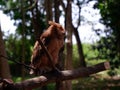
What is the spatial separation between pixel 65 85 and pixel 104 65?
4.95 metres

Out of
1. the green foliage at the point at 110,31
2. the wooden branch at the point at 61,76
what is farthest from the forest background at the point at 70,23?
the wooden branch at the point at 61,76

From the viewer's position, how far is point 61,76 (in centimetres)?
308

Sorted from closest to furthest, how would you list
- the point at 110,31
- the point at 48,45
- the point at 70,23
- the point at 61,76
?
the point at 61,76 → the point at 48,45 → the point at 70,23 → the point at 110,31

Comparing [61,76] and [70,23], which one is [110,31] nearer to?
[70,23]

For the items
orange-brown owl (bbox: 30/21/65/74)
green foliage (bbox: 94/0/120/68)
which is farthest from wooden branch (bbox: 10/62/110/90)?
green foliage (bbox: 94/0/120/68)

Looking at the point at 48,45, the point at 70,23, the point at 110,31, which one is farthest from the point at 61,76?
the point at 110,31

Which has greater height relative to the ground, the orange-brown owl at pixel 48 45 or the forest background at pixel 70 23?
the orange-brown owl at pixel 48 45

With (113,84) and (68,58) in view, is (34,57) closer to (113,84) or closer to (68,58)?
(68,58)

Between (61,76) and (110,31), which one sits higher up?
(61,76)

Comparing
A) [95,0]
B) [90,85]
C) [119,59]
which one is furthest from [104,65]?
[90,85]

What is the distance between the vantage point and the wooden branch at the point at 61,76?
9.53 ft

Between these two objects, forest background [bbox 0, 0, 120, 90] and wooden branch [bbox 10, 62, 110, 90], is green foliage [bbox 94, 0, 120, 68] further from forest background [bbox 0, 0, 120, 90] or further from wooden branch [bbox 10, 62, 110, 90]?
wooden branch [bbox 10, 62, 110, 90]

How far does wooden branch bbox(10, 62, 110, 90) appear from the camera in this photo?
9.53 ft

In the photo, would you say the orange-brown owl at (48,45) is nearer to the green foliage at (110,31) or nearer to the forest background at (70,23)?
the forest background at (70,23)
